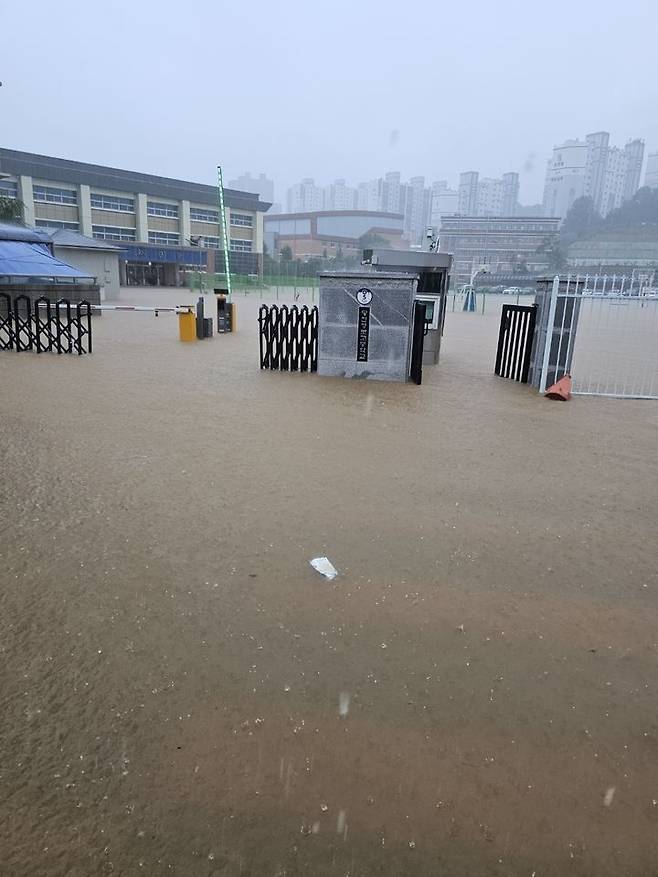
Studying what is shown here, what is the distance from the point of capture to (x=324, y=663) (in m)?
3.33

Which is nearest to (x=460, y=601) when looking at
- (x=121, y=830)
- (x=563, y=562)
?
(x=563, y=562)

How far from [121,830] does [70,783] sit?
1.13 feet

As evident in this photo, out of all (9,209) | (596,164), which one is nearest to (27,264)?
(9,209)

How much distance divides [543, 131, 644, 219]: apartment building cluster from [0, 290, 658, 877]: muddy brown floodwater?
16227 centimetres

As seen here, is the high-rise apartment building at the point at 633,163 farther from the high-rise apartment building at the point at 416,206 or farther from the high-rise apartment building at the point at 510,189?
the high-rise apartment building at the point at 416,206

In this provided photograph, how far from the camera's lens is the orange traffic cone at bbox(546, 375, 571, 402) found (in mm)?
10875

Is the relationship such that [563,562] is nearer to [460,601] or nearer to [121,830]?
[460,601]

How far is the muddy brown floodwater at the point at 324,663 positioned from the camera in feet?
7.78

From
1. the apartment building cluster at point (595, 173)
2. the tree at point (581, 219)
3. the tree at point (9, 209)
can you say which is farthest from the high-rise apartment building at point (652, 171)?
the tree at point (9, 209)

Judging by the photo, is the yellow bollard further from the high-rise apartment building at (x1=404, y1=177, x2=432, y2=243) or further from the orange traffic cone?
the high-rise apartment building at (x1=404, y1=177, x2=432, y2=243)

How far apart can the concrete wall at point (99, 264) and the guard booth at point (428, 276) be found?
21887 millimetres

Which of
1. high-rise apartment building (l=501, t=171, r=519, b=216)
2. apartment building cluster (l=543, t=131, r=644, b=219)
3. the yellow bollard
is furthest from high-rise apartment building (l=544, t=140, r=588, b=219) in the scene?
the yellow bollard

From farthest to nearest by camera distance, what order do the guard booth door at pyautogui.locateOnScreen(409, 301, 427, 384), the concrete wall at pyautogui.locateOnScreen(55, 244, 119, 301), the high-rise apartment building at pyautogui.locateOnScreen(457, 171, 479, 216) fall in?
the high-rise apartment building at pyautogui.locateOnScreen(457, 171, 479, 216), the concrete wall at pyautogui.locateOnScreen(55, 244, 119, 301), the guard booth door at pyautogui.locateOnScreen(409, 301, 427, 384)

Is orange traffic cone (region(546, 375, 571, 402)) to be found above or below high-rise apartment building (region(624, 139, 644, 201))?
below
